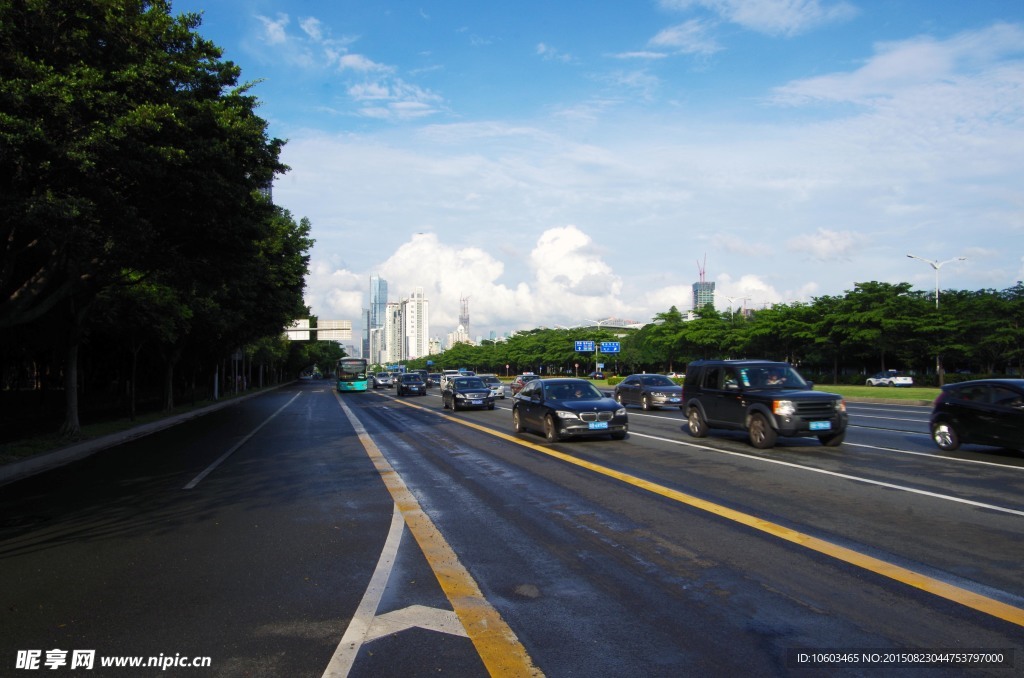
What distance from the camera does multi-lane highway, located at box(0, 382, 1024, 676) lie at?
4180 mm

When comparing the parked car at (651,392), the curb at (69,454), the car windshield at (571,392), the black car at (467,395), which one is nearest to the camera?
the curb at (69,454)

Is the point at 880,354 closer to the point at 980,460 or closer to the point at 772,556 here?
the point at 980,460

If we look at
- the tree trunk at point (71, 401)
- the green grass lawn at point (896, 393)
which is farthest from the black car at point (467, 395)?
the green grass lawn at point (896, 393)

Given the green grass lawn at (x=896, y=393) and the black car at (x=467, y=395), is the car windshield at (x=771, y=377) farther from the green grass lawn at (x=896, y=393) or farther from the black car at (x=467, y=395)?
the green grass lawn at (x=896, y=393)

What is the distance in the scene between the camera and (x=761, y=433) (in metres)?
13.6

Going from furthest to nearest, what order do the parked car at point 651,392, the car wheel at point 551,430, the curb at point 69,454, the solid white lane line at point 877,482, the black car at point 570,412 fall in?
the parked car at point 651,392 → the car wheel at point 551,430 → the black car at point 570,412 → the curb at point 69,454 → the solid white lane line at point 877,482

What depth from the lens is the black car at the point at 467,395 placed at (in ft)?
95.4

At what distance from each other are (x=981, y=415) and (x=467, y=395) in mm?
19636

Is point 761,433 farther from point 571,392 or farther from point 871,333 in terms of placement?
point 871,333

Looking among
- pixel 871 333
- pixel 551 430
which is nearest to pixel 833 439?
pixel 551 430

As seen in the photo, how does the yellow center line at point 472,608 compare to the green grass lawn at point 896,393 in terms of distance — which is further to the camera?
the green grass lawn at point 896,393

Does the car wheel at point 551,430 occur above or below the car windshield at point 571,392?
below

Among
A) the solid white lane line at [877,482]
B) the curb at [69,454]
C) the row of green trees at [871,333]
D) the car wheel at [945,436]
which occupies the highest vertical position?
the row of green trees at [871,333]

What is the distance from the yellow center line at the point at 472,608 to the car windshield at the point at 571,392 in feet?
27.9
